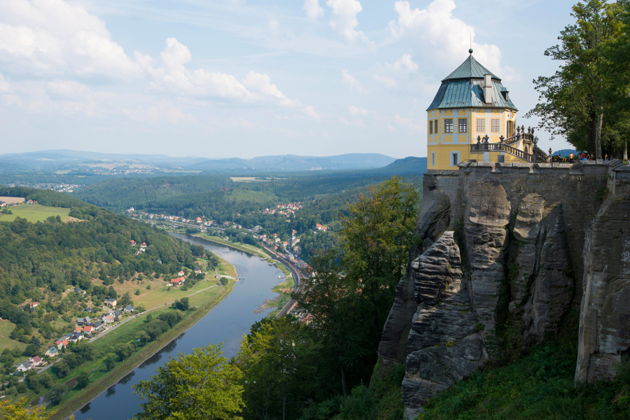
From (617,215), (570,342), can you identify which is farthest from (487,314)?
(617,215)

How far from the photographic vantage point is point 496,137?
27.5m

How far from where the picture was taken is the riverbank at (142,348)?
6294cm

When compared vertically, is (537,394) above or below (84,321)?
above

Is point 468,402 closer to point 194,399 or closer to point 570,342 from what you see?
point 570,342

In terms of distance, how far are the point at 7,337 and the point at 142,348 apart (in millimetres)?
25034

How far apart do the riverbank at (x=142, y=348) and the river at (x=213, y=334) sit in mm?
1013

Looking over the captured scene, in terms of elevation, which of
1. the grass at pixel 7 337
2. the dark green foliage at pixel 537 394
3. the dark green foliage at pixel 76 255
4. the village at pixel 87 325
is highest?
the dark green foliage at pixel 537 394

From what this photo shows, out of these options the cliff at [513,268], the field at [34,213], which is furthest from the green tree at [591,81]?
the field at [34,213]

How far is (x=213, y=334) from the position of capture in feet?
262

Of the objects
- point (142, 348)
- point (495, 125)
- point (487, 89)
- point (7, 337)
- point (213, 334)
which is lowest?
point (7, 337)

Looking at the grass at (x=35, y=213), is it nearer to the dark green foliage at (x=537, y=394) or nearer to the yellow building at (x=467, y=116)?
the yellow building at (x=467, y=116)

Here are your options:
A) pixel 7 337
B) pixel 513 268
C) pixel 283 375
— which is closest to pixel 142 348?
pixel 7 337

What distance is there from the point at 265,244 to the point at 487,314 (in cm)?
15061

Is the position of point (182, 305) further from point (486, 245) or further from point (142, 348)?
point (486, 245)
